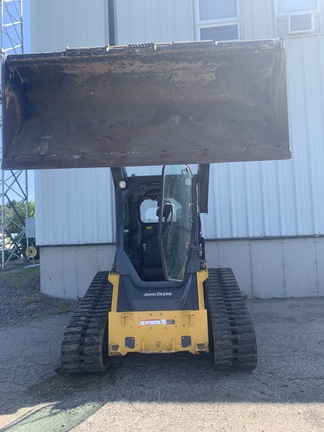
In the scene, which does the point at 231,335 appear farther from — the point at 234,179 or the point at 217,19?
the point at 217,19

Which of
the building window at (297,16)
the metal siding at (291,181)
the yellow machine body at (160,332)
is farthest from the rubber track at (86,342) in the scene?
the building window at (297,16)

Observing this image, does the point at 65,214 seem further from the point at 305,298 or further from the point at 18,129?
the point at 305,298

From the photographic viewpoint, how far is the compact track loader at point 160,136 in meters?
4.53

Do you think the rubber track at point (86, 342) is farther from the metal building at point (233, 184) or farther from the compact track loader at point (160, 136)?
the metal building at point (233, 184)

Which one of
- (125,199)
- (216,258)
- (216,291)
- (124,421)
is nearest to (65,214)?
(216,258)

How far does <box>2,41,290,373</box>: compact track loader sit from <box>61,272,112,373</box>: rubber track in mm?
13

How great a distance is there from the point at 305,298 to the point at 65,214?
601 centimetres

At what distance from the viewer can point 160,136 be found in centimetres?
472

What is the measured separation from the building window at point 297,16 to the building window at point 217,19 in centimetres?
104

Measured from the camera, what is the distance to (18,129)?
4.88 metres

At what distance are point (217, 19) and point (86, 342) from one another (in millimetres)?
8350

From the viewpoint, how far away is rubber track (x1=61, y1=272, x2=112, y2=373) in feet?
15.5

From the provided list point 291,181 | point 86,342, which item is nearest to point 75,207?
point 291,181

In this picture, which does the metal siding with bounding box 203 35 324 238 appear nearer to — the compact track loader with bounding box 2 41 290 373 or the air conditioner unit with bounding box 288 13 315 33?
the air conditioner unit with bounding box 288 13 315 33
